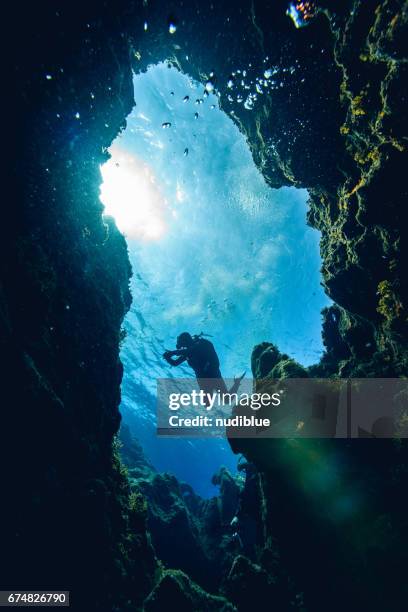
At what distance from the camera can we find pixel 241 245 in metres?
18.6

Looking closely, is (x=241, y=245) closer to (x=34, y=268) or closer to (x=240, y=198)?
(x=240, y=198)

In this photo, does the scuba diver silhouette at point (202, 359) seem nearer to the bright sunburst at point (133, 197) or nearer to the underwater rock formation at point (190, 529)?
the underwater rock formation at point (190, 529)

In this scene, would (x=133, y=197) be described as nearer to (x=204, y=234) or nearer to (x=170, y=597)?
(x=204, y=234)

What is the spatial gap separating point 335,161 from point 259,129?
2.54m

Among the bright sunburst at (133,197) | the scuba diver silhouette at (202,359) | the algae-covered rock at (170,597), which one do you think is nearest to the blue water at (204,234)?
the bright sunburst at (133,197)

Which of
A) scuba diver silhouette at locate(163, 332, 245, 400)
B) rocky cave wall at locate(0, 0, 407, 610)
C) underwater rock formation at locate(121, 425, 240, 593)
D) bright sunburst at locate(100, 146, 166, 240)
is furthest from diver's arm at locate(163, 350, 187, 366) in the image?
bright sunburst at locate(100, 146, 166, 240)

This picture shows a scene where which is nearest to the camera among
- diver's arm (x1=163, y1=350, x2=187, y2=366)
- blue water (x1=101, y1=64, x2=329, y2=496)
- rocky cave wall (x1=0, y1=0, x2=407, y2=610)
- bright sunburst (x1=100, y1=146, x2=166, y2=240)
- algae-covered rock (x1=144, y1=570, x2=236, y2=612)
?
rocky cave wall (x1=0, y1=0, x2=407, y2=610)

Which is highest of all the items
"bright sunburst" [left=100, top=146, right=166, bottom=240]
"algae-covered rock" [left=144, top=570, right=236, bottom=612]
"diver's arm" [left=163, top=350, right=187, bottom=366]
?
"bright sunburst" [left=100, top=146, right=166, bottom=240]

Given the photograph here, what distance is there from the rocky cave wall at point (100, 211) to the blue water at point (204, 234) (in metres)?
3.71

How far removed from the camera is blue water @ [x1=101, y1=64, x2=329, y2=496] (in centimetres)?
1332

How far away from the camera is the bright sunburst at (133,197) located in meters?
13.8

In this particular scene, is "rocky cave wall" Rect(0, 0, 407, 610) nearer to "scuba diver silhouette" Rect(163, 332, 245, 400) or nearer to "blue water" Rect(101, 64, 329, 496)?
"blue water" Rect(101, 64, 329, 496)

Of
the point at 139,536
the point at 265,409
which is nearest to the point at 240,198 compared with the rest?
the point at 265,409

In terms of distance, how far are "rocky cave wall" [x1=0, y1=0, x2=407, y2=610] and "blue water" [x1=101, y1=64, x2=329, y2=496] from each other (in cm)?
371
